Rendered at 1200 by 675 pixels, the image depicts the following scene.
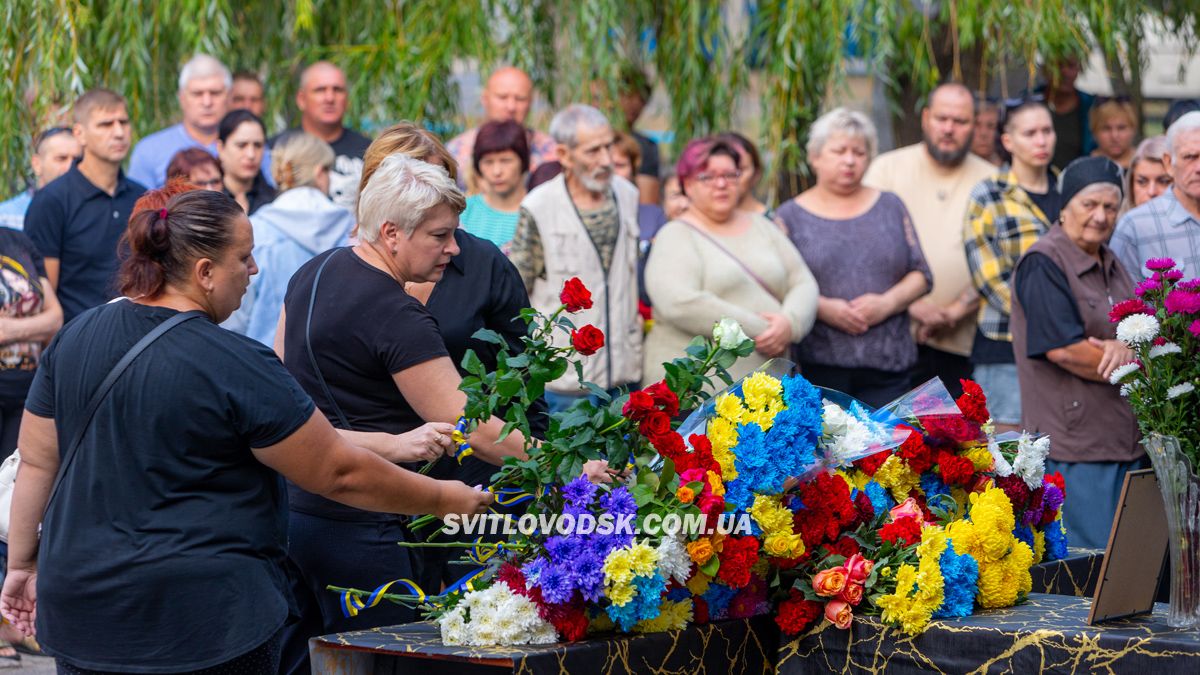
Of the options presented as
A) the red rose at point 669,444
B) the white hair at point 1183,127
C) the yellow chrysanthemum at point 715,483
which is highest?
the white hair at point 1183,127

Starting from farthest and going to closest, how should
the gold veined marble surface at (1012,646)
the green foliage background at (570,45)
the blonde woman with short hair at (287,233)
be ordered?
the green foliage background at (570,45) < the blonde woman with short hair at (287,233) < the gold veined marble surface at (1012,646)

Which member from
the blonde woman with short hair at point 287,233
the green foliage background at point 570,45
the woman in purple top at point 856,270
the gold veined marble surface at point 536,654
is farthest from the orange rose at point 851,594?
the green foliage background at point 570,45

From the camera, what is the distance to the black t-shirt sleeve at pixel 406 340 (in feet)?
11.6

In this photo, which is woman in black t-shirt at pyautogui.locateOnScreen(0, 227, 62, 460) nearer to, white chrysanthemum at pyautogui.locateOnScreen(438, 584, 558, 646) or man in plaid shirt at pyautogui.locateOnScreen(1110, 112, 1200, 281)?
white chrysanthemum at pyautogui.locateOnScreen(438, 584, 558, 646)

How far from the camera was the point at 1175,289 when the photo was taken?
10.4 ft

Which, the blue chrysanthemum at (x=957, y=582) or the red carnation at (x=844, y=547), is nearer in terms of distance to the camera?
the blue chrysanthemum at (x=957, y=582)

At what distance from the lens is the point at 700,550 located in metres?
3.21

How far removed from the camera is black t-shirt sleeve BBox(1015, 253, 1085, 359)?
5.29 metres

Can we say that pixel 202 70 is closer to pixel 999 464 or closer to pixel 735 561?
pixel 999 464

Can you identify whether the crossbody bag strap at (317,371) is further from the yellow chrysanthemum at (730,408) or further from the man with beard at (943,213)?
the man with beard at (943,213)

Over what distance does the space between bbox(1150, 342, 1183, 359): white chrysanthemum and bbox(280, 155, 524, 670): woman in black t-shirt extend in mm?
1408

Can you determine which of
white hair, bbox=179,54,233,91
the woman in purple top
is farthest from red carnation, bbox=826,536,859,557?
white hair, bbox=179,54,233,91

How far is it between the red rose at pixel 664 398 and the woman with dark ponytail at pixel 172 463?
60 centimetres

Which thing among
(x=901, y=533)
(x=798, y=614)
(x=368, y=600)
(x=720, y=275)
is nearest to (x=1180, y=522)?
(x=901, y=533)
